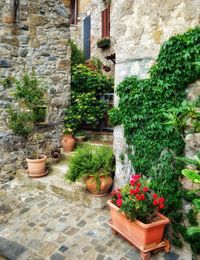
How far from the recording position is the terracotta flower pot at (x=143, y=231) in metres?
2.64

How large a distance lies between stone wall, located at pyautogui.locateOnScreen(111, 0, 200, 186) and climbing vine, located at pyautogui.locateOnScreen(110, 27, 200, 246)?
0.58 feet

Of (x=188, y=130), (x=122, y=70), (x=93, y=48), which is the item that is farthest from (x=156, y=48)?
(x=93, y=48)

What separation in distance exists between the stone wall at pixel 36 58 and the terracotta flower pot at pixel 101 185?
2.02 metres

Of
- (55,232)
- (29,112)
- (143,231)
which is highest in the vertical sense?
(29,112)

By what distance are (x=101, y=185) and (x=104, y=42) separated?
5.74 m

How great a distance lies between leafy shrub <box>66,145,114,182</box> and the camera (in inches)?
147

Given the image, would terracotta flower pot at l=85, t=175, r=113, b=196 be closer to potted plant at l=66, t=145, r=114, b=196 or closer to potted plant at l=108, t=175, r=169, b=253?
potted plant at l=66, t=145, r=114, b=196

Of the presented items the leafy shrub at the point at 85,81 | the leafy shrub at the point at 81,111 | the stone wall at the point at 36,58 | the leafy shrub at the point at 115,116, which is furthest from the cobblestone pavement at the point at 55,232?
the leafy shrub at the point at 85,81

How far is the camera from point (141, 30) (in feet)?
10.5

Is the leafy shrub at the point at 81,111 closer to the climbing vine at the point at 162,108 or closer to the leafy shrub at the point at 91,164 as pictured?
the leafy shrub at the point at 91,164

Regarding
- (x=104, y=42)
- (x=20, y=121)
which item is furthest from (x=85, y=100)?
(x=104, y=42)

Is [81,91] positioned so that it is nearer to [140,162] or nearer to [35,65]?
[35,65]

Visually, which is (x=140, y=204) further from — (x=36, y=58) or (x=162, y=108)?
(x=36, y=58)

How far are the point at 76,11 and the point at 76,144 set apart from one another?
719 centimetres
